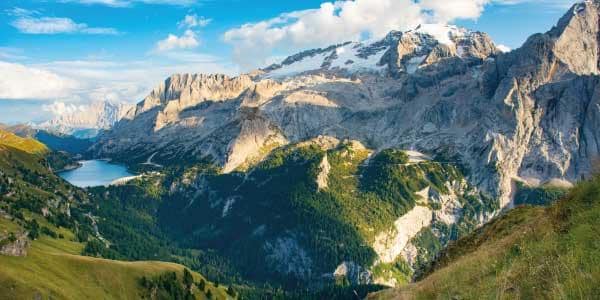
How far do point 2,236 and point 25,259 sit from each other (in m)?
7.23

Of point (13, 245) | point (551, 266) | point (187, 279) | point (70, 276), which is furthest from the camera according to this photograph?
point (187, 279)

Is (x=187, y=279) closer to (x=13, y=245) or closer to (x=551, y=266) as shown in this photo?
(x=13, y=245)

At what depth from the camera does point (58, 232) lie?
648ft

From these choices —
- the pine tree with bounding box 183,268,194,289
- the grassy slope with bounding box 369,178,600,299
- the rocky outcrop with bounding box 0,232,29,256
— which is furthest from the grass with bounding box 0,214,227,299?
the grassy slope with bounding box 369,178,600,299

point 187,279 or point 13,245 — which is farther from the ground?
point 13,245

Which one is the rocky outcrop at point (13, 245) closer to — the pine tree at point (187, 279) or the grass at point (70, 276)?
the grass at point (70, 276)

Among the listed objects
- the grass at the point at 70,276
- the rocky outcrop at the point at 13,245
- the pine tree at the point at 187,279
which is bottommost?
the pine tree at the point at 187,279

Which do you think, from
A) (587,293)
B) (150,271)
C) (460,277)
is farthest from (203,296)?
(587,293)

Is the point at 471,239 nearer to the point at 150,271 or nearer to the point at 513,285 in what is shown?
the point at 513,285

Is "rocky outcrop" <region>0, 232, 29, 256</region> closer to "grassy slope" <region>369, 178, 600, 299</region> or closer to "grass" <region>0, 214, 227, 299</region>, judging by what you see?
"grass" <region>0, 214, 227, 299</region>

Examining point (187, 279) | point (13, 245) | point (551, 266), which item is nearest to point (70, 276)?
point (13, 245)

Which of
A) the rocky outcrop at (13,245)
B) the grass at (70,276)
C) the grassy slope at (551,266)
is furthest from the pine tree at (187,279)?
the grassy slope at (551,266)

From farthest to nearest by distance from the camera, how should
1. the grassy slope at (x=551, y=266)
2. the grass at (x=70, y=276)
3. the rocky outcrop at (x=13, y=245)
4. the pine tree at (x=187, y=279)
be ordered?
the pine tree at (x=187, y=279) < the rocky outcrop at (x=13, y=245) < the grass at (x=70, y=276) < the grassy slope at (x=551, y=266)

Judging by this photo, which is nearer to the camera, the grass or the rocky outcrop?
the grass
